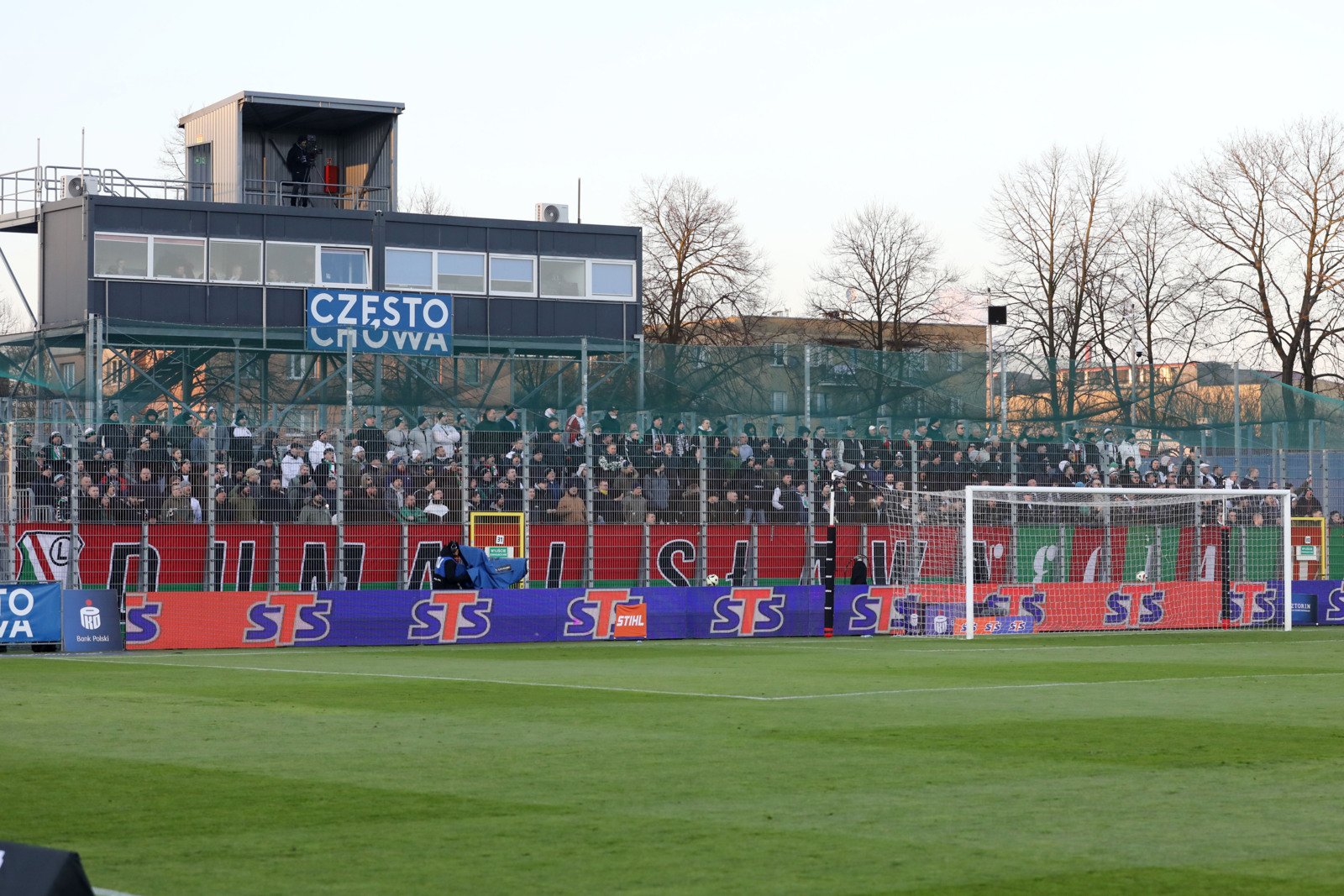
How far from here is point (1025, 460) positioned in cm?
3512

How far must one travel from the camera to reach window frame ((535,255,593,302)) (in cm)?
5506

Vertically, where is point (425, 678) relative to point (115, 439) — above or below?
below

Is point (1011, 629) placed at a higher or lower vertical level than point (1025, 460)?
lower

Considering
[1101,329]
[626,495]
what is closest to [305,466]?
[626,495]

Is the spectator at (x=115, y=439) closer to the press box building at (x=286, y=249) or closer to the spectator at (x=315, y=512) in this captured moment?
the spectator at (x=315, y=512)

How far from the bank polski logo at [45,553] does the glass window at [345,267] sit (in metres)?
24.4

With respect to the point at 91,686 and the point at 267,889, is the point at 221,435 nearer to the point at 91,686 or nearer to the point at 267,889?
the point at 91,686

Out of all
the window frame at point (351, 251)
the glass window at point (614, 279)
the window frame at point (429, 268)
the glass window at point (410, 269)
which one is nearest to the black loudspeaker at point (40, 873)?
the window frame at point (351, 251)

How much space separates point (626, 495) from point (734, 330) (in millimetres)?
41942

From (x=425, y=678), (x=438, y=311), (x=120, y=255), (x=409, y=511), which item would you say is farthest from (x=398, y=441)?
(x=120, y=255)

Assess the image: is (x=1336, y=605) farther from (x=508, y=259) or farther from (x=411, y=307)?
(x=508, y=259)

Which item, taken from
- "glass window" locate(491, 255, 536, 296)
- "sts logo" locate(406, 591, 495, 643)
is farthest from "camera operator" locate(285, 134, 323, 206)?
"sts logo" locate(406, 591, 495, 643)

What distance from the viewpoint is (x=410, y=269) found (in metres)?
53.3

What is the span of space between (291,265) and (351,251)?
1808 millimetres
